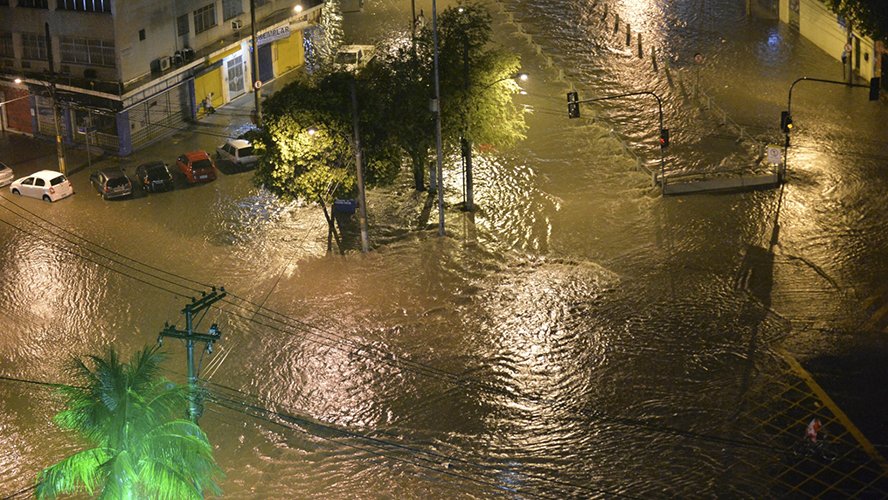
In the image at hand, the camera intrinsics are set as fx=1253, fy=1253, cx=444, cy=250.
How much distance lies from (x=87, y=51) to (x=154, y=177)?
874cm

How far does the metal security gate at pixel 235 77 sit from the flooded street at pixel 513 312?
602cm

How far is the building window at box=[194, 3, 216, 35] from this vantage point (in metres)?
71.4

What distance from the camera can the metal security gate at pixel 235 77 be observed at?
247 feet

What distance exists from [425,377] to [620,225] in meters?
16.0

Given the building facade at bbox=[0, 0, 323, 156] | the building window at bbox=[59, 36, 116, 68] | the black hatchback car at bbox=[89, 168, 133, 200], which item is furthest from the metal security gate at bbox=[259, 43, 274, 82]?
the black hatchback car at bbox=[89, 168, 133, 200]

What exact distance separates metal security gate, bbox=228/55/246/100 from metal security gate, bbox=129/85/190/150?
169 inches

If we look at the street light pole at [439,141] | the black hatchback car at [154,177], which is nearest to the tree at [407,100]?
the street light pole at [439,141]

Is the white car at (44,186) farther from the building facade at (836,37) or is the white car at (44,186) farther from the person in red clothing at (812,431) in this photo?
the building facade at (836,37)

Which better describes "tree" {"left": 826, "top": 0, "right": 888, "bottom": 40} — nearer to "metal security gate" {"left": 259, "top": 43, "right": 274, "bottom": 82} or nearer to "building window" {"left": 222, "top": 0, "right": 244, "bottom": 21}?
"metal security gate" {"left": 259, "top": 43, "right": 274, "bottom": 82}

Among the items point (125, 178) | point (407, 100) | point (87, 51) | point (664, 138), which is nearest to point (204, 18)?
point (87, 51)

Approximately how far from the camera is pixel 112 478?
29.5 m

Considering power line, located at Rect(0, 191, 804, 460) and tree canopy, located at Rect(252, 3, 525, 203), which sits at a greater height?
tree canopy, located at Rect(252, 3, 525, 203)

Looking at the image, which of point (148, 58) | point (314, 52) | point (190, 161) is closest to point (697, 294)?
point (190, 161)

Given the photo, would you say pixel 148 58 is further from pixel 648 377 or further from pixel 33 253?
pixel 648 377
